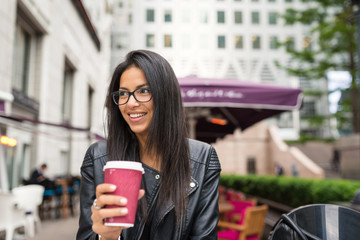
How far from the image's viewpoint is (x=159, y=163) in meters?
1.65

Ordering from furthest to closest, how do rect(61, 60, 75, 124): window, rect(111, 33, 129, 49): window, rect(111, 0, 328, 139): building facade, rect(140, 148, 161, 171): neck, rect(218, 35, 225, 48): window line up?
rect(218, 35, 225, 48): window, rect(111, 0, 328, 139): building facade, rect(111, 33, 129, 49): window, rect(61, 60, 75, 124): window, rect(140, 148, 161, 171): neck

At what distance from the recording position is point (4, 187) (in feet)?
25.0

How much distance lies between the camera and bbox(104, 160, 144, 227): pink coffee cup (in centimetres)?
104

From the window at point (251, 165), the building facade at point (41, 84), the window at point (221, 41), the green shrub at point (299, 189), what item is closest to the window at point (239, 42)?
the window at point (221, 41)

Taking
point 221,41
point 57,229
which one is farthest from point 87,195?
point 221,41

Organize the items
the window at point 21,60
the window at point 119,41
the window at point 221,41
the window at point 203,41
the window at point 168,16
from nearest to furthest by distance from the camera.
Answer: the window at point 21,60 → the window at point 119,41 → the window at point 203,41 → the window at point 221,41 → the window at point 168,16

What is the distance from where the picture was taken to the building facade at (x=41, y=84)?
9.47 meters

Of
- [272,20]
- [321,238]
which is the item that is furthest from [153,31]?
[321,238]

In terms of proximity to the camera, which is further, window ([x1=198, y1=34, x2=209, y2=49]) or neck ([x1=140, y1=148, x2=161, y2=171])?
window ([x1=198, y1=34, x2=209, y2=49])

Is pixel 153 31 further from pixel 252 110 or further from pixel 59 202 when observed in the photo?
pixel 252 110

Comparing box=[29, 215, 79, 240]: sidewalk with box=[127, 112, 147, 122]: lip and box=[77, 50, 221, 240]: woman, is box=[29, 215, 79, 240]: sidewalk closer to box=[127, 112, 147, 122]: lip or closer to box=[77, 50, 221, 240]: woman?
box=[77, 50, 221, 240]: woman

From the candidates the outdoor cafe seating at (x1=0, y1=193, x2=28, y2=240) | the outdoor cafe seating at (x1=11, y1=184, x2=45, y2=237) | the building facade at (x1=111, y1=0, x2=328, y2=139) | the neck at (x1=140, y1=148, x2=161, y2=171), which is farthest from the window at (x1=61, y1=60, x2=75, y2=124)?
the building facade at (x1=111, y1=0, x2=328, y2=139)

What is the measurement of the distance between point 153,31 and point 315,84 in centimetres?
2109

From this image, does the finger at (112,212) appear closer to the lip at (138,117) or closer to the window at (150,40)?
the lip at (138,117)
